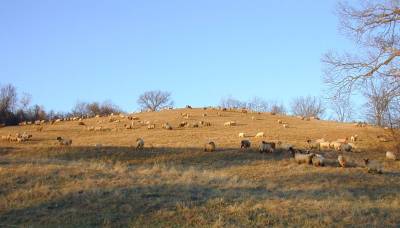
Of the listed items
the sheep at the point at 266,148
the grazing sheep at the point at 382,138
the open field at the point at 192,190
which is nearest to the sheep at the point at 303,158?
the open field at the point at 192,190

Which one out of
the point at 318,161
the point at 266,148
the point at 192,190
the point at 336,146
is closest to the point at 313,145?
the point at 336,146

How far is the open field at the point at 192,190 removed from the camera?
43.3 feet

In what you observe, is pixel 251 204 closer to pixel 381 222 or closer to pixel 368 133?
pixel 381 222

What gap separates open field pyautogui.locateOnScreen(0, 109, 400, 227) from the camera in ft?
43.3

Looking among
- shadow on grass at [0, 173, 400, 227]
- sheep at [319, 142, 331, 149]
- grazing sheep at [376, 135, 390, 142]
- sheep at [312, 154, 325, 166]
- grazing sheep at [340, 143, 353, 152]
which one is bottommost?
shadow on grass at [0, 173, 400, 227]

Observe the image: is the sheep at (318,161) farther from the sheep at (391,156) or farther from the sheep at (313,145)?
the sheep at (313,145)

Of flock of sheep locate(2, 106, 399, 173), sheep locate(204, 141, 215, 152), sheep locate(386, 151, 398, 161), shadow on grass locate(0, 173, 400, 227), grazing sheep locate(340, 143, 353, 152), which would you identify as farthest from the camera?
grazing sheep locate(340, 143, 353, 152)

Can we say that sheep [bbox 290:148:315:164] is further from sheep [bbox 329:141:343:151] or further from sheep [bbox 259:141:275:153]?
sheep [bbox 329:141:343:151]

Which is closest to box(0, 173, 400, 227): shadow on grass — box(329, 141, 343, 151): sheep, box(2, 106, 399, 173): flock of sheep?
box(2, 106, 399, 173): flock of sheep

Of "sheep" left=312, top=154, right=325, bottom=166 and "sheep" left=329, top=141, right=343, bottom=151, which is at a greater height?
"sheep" left=329, top=141, right=343, bottom=151

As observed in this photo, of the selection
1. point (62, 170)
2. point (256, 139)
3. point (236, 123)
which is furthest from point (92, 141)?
point (62, 170)

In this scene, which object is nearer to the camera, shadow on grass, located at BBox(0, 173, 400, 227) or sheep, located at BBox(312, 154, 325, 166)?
shadow on grass, located at BBox(0, 173, 400, 227)

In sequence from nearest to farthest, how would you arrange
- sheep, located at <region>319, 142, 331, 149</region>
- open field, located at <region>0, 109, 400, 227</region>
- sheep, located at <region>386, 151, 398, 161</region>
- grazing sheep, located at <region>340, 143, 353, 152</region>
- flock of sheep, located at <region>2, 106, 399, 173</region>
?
open field, located at <region>0, 109, 400, 227</region> → flock of sheep, located at <region>2, 106, 399, 173</region> → sheep, located at <region>386, 151, 398, 161</region> → grazing sheep, located at <region>340, 143, 353, 152</region> → sheep, located at <region>319, 142, 331, 149</region>

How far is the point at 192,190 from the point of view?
53.4 feet
